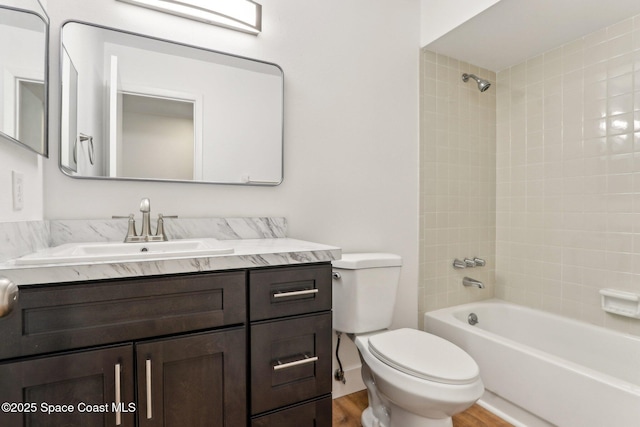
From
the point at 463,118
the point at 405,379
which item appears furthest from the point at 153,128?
the point at 463,118

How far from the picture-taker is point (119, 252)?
45.9 inches

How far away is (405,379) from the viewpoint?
49.4 inches

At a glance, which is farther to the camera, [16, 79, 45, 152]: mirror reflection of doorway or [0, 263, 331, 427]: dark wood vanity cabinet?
[16, 79, 45, 152]: mirror reflection of doorway

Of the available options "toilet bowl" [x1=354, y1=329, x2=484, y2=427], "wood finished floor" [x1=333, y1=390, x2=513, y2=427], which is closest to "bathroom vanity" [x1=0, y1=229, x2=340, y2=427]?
"toilet bowl" [x1=354, y1=329, x2=484, y2=427]

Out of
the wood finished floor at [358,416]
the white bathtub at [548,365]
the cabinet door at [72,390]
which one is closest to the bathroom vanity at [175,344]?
the cabinet door at [72,390]

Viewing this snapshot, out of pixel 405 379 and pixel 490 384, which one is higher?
pixel 405 379

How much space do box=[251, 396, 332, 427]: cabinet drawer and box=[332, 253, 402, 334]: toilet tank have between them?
460mm

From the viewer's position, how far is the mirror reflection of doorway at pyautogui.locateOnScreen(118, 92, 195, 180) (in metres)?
1.36

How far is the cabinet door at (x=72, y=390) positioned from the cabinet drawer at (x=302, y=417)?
400 millimetres

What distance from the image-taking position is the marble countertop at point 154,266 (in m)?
0.77

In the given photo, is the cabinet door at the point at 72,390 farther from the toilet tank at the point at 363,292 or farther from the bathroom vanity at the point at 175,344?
the toilet tank at the point at 363,292

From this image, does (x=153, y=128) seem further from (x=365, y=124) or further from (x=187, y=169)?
(x=365, y=124)

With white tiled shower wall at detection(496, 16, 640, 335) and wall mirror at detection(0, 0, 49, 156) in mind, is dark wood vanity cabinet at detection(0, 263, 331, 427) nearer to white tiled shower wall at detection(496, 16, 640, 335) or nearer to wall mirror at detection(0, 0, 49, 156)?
wall mirror at detection(0, 0, 49, 156)

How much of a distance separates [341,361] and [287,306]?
97 centimetres
